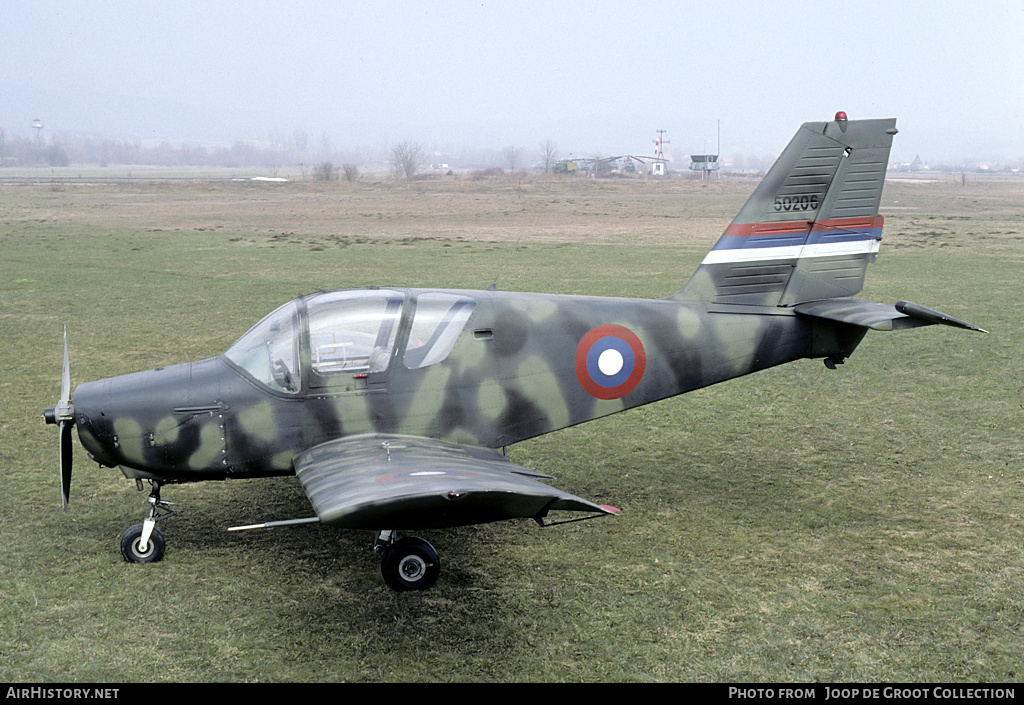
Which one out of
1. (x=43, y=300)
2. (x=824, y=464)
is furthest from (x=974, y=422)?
(x=43, y=300)

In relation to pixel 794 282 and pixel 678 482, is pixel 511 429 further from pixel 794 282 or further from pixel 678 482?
pixel 794 282

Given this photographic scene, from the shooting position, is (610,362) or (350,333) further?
(610,362)

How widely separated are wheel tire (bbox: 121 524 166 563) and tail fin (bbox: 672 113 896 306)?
5.34m

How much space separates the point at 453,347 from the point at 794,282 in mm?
3567

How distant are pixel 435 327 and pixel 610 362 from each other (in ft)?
5.48

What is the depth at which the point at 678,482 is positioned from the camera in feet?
31.2

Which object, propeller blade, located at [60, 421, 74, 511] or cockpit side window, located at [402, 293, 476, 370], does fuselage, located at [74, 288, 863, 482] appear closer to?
cockpit side window, located at [402, 293, 476, 370]

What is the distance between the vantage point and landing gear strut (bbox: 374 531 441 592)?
675 centimetres

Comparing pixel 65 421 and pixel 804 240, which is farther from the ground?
pixel 804 240

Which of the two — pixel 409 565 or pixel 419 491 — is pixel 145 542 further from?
pixel 419 491

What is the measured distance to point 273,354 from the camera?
7570 millimetres

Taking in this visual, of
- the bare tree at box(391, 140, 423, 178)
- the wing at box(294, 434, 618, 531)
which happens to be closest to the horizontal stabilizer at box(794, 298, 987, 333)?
the wing at box(294, 434, 618, 531)

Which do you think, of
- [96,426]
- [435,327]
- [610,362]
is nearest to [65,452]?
[96,426]
